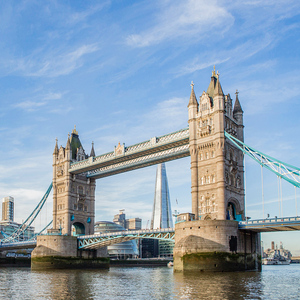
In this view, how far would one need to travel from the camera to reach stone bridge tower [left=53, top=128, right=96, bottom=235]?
294 feet

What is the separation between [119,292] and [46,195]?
6560 centimetres

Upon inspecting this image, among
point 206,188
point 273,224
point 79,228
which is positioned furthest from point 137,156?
point 273,224

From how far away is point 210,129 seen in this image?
66.1 metres

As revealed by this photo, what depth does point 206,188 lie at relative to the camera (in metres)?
65.1

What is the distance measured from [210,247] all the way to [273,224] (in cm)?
843

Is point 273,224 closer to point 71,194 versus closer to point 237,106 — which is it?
point 237,106

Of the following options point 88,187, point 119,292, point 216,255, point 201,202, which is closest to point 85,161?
point 88,187

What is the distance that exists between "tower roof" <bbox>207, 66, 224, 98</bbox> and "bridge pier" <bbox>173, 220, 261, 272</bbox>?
1935cm

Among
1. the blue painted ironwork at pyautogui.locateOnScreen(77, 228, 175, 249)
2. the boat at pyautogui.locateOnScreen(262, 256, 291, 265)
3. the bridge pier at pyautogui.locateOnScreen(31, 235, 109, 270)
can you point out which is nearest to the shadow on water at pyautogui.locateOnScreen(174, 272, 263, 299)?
the blue painted ironwork at pyautogui.locateOnScreen(77, 228, 175, 249)

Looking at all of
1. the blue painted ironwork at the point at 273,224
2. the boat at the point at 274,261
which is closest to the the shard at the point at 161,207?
the boat at the point at 274,261

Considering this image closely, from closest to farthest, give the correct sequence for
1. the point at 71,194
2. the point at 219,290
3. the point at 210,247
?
the point at 219,290 < the point at 210,247 < the point at 71,194

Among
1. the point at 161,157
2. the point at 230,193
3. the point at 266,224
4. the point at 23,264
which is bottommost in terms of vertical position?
the point at 23,264

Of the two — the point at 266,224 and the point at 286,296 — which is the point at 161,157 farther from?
the point at 286,296

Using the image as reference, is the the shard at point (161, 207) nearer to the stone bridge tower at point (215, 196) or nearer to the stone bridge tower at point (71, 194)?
the stone bridge tower at point (71, 194)
